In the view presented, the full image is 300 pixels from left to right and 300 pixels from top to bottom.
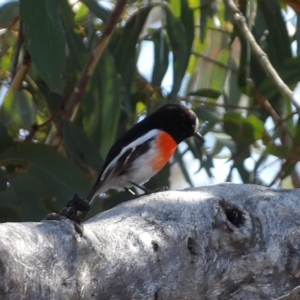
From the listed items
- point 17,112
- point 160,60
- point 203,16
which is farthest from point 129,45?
point 17,112

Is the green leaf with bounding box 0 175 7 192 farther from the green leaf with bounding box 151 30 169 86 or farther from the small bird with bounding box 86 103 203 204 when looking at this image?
the green leaf with bounding box 151 30 169 86

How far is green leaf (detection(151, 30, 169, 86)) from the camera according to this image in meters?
3.32

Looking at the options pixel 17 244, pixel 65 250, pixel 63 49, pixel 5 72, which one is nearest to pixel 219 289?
pixel 65 250

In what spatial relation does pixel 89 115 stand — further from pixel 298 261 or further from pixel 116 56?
pixel 298 261

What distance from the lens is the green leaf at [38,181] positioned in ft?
8.83

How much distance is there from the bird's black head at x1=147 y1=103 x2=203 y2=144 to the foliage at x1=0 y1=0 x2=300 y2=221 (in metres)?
0.10

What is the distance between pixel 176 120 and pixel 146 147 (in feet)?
0.66

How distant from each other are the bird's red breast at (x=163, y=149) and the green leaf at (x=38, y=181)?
1.32 feet

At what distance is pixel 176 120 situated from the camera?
125 inches

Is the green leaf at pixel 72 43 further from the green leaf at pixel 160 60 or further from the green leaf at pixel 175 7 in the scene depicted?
the green leaf at pixel 175 7

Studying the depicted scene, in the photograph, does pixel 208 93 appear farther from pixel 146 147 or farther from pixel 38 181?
pixel 38 181

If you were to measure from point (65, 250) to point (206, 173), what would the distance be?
1.93 metres

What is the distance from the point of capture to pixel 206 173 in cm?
338

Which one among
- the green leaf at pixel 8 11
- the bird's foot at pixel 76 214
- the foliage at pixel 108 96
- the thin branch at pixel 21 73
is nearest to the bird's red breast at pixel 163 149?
the foliage at pixel 108 96
